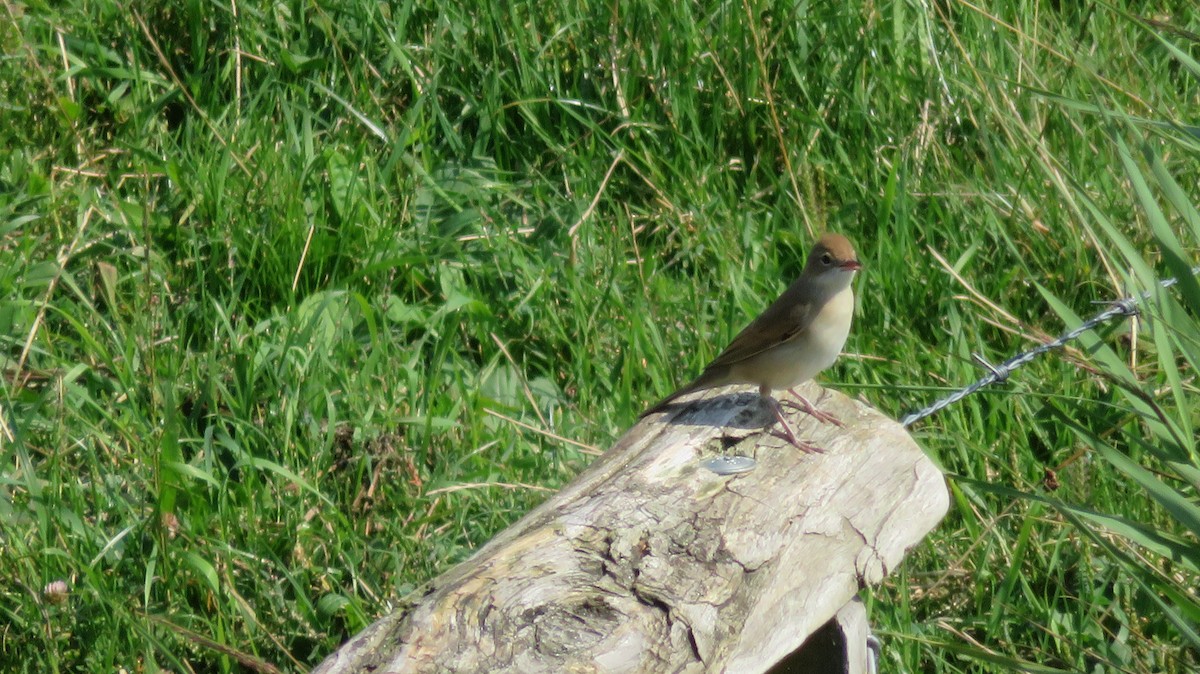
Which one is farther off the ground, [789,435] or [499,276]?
[789,435]

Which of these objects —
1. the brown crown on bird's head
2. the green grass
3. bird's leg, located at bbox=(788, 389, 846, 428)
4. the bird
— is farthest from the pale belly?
the green grass

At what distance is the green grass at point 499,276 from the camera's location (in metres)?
4.24

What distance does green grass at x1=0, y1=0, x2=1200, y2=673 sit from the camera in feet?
13.9

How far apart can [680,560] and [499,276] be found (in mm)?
3147

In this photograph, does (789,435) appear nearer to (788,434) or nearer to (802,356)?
(788,434)

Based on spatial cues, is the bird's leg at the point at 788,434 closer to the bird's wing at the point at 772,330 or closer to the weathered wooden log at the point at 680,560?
the weathered wooden log at the point at 680,560

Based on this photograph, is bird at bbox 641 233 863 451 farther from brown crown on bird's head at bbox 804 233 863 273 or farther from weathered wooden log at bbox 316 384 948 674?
weathered wooden log at bbox 316 384 948 674

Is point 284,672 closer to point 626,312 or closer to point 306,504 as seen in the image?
point 306,504

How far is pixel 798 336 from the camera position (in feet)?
13.3

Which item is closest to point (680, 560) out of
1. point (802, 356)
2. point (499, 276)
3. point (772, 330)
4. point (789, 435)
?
point (789, 435)

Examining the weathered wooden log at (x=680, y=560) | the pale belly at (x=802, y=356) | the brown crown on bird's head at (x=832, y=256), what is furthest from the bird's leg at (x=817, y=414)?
the brown crown on bird's head at (x=832, y=256)

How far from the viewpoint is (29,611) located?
4102 mm

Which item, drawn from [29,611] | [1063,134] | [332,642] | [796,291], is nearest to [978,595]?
[796,291]

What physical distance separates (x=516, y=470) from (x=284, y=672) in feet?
3.48
